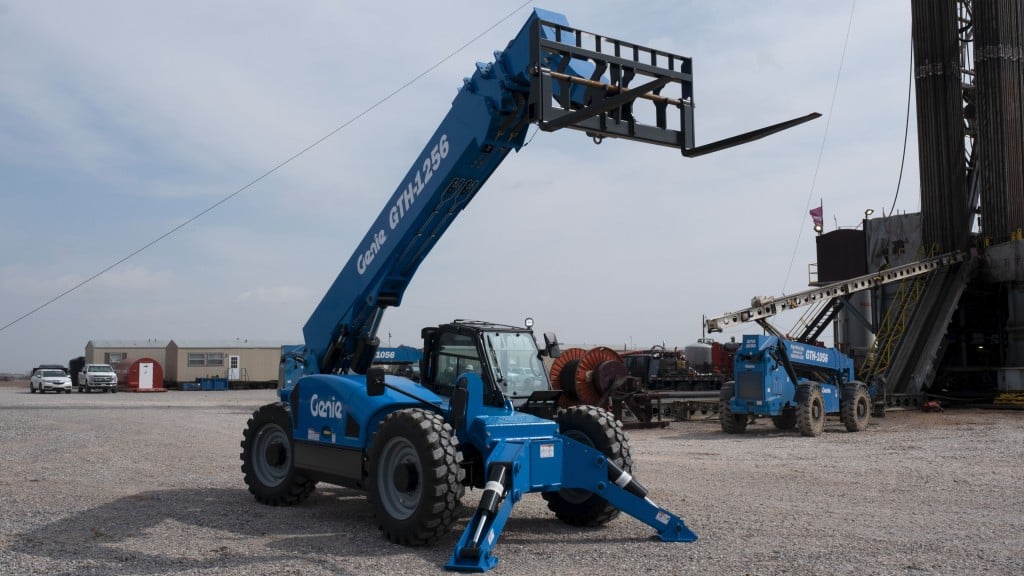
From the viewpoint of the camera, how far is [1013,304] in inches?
1206

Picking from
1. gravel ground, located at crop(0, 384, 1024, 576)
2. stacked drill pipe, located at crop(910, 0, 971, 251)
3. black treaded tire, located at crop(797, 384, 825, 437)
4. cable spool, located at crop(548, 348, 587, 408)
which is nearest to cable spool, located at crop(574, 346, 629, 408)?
cable spool, located at crop(548, 348, 587, 408)

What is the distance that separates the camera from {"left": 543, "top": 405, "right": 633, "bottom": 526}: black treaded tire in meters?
8.80

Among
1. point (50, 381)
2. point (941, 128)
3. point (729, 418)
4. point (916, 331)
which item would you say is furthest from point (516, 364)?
point (50, 381)

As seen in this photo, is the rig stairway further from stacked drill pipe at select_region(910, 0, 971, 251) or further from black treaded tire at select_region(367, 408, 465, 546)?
black treaded tire at select_region(367, 408, 465, 546)

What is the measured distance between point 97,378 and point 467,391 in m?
45.4

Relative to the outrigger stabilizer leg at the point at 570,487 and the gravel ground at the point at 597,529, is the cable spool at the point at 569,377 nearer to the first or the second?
the gravel ground at the point at 597,529

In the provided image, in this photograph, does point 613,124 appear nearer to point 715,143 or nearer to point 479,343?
point 715,143

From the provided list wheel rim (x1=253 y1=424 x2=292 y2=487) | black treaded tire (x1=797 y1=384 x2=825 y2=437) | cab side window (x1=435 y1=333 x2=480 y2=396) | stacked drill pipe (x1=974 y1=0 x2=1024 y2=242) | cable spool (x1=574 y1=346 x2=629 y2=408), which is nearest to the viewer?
cab side window (x1=435 y1=333 x2=480 y2=396)

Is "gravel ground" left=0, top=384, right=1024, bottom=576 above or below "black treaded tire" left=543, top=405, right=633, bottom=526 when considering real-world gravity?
below

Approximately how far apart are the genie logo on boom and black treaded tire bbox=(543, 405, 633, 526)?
2311 millimetres

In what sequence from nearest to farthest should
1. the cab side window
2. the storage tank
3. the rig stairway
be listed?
the cab side window
the rig stairway
the storage tank

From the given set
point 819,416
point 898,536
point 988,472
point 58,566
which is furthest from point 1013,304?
point 58,566

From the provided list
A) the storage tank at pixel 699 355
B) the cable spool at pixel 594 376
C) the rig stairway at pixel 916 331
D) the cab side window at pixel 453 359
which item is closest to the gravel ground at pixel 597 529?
the cab side window at pixel 453 359

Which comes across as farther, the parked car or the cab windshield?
the parked car
